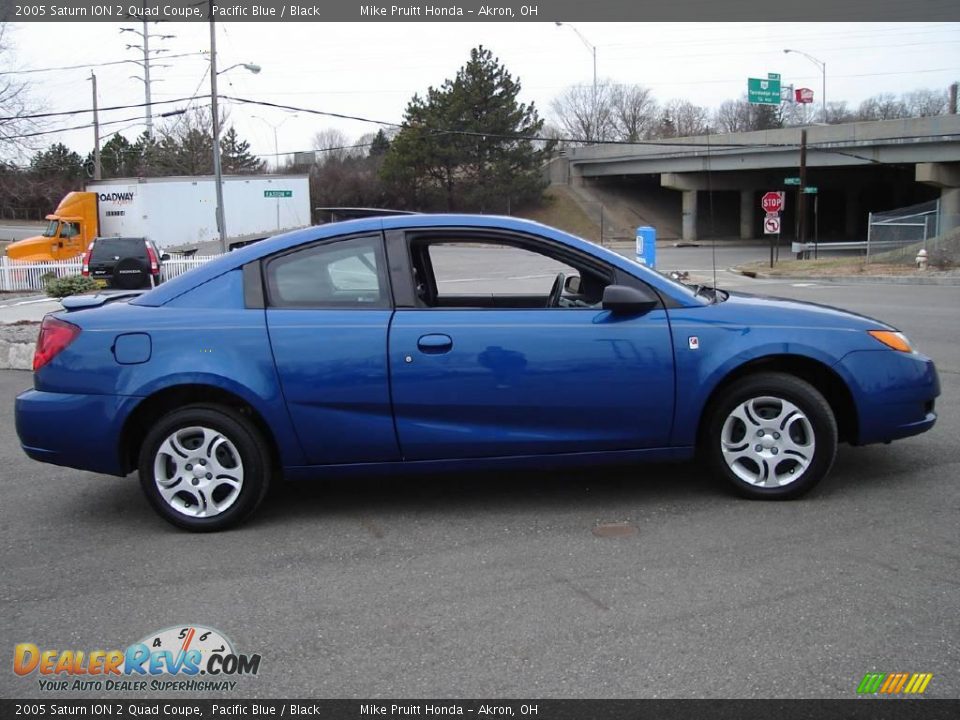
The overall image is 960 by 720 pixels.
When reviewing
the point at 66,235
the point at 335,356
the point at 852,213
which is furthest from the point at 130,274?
the point at 852,213

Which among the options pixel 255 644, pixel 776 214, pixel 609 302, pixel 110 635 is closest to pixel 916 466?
pixel 609 302

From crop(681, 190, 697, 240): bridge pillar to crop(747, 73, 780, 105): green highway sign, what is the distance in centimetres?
2443

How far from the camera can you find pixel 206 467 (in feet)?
14.8

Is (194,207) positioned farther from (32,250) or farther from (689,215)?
(689,215)

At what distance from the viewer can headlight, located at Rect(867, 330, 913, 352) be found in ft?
15.9

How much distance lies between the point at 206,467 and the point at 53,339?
107cm

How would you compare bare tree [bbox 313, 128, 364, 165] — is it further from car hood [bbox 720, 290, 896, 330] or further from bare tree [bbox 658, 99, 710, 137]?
car hood [bbox 720, 290, 896, 330]

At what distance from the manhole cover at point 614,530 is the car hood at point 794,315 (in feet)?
4.29

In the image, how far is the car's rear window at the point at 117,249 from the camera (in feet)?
74.8

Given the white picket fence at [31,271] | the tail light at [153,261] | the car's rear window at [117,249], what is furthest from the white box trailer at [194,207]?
the tail light at [153,261]

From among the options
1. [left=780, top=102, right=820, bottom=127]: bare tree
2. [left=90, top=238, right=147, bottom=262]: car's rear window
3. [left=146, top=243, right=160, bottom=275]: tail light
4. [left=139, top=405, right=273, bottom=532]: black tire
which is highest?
[left=780, top=102, right=820, bottom=127]: bare tree

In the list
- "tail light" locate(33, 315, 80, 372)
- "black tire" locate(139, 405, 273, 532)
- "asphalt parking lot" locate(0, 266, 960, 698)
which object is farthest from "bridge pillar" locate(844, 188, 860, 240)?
"tail light" locate(33, 315, 80, 372)

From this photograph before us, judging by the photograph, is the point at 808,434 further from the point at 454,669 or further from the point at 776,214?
the point at 776,214
